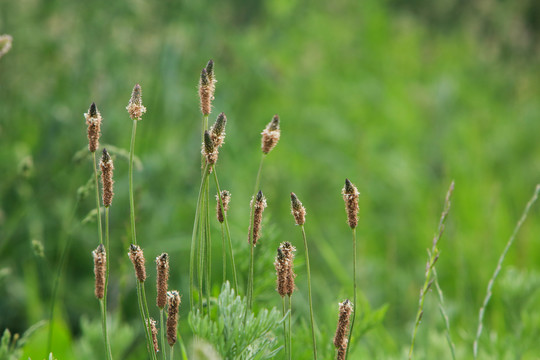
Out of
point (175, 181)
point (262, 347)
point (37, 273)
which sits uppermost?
point (175, 181)

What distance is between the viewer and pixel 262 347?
2.62ft

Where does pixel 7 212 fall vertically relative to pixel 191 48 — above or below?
below

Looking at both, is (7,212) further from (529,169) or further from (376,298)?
(529,169)

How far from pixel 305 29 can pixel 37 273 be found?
2.40 metres

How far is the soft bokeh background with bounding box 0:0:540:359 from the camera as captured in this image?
1709mm

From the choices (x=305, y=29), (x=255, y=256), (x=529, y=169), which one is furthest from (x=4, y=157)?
(x=529, y=169)

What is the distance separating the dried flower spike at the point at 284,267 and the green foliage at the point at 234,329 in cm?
4

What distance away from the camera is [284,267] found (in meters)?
0.77

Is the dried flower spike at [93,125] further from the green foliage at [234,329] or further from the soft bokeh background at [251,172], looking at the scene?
the soft bokeh background at [251,172]

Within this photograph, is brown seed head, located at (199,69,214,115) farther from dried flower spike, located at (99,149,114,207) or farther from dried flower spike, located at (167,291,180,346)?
dried flower spike, located at (167,291,180,346)

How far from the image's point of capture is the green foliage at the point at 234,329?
2.48ft

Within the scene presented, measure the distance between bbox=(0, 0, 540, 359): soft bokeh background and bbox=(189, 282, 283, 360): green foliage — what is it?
0.29m

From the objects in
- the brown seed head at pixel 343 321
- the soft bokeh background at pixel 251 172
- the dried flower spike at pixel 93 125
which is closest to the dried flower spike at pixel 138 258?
the dried flower spike at pixel 93 125

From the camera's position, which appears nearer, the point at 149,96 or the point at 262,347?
the point at 262,347
